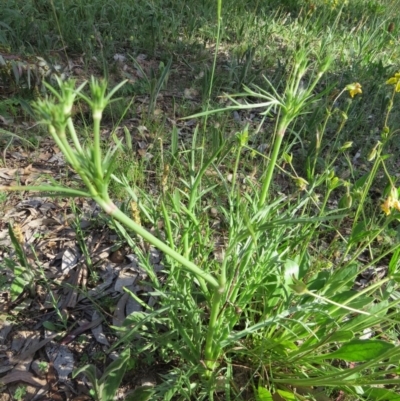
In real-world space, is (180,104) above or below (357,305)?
below

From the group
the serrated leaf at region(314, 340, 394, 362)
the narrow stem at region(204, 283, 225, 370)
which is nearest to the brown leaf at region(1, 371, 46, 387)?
the narrow stem at region(204, 283, 225, 370)

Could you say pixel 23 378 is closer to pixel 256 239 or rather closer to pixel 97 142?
pixel 256 239

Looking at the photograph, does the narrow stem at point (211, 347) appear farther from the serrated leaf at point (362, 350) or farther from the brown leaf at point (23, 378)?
the brown leaf at point (23, 378)

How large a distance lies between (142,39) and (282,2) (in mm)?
1689

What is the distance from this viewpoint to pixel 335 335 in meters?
0.95

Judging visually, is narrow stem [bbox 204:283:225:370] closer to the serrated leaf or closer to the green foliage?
the green foliage

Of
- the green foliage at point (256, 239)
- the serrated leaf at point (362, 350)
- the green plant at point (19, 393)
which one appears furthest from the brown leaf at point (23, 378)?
the serrated leaf at point (362, 350)

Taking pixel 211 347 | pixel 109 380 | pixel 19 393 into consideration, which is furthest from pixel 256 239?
pixel 19 393

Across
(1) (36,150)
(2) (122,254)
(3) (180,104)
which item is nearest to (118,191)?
(2) (122,254)

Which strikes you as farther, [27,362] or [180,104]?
[180,104]

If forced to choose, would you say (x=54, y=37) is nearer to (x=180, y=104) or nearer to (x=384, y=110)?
(x=180, y=104)

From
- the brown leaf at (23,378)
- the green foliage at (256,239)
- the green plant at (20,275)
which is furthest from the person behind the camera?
the green plant at (20,275)

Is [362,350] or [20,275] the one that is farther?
[20,275]

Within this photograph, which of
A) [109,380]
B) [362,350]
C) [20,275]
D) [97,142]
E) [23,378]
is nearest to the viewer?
[97,142]
